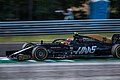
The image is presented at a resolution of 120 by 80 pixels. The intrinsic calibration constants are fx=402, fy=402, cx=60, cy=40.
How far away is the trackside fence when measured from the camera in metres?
15.5

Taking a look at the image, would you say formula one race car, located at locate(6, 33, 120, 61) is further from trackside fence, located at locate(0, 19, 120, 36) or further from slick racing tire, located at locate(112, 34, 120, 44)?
trackside fence, located at locate(0, 19, 120, 36)

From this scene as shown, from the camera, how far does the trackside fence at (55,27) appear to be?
1551 cm

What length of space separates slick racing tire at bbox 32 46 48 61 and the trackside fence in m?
5.74

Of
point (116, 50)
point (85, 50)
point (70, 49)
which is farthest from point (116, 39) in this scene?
point (70, 49)

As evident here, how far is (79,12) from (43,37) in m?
7.52

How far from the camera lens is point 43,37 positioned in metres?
15.6

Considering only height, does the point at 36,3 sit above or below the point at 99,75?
above

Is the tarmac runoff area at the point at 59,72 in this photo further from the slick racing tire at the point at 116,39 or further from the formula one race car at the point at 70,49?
the slick racing tire at the point at 116,39

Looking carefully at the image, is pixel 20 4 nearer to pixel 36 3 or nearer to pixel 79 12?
pixel 36 3

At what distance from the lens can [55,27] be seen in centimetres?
1571

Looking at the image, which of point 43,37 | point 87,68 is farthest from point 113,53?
point 43,37

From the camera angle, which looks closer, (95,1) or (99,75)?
(99,75)

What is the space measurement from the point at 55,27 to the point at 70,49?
579 centimetres

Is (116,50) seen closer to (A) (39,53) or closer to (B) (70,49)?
(B) (70,49)
